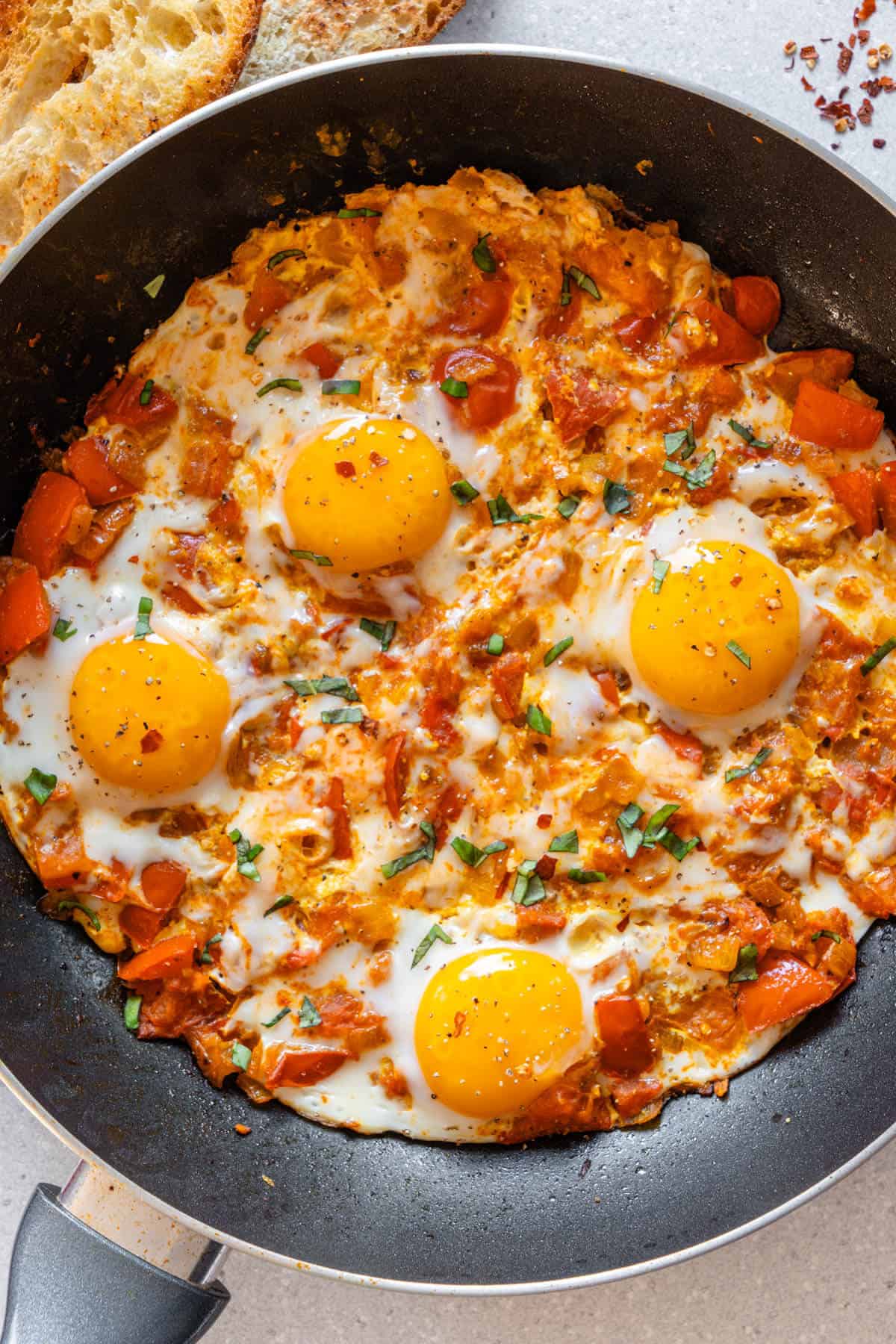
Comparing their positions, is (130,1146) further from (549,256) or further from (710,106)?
(710,106)

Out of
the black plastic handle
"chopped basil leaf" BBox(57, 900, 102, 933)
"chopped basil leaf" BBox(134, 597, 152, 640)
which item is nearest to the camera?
the black plastic handle

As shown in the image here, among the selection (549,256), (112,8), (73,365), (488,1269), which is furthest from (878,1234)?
(112,8)

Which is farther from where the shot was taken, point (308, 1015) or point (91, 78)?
point (91, 78)

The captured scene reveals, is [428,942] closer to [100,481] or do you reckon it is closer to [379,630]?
A: [379,630]

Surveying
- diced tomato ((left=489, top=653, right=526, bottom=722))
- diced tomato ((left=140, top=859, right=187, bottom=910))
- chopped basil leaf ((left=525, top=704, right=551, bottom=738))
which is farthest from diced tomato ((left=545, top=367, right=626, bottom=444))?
diced tomato ((left=140, top=859, right=187, bottom=910))

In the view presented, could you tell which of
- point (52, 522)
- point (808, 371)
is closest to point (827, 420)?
point (808, 371)

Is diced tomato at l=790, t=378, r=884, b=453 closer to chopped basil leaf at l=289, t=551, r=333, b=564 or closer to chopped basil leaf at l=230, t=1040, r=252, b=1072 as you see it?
chopped basil leaf at l=289, t=551, r=333, b=564
